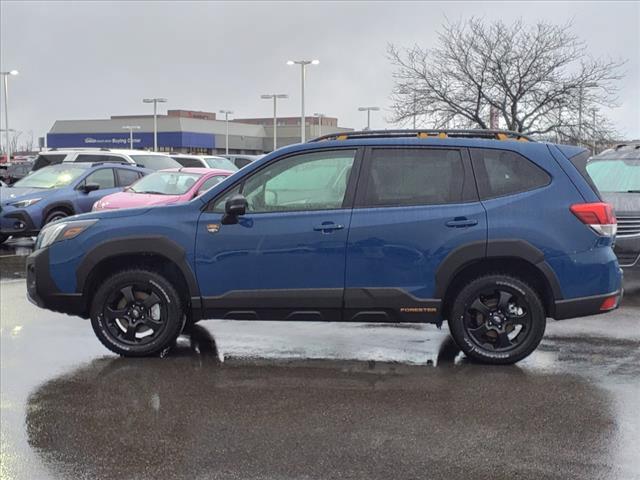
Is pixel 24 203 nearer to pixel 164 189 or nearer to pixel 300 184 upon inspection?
pixel 164 189

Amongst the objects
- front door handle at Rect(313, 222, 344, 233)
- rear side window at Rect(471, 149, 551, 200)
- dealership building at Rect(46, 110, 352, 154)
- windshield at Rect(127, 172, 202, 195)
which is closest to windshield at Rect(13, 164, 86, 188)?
windshield at Rect(127, 172, 202, 195)

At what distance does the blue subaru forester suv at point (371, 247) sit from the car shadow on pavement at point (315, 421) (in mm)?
447

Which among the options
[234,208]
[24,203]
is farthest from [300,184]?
[24,203]

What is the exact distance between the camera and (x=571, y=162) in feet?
20.0

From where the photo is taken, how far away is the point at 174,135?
7400 cm

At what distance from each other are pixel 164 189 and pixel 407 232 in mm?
8827

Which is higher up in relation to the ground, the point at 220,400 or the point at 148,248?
Answer: the point at 148,248

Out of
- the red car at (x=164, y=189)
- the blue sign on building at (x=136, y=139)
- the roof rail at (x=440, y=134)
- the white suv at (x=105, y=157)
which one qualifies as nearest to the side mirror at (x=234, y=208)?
the roof rail at (x=440, y=134)

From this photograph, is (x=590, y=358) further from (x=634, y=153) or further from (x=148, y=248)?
(x=634, y=153)

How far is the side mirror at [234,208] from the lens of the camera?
19.8 ft

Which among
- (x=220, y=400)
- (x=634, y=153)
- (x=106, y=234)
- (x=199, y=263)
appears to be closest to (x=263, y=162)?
(x=199, y=263)

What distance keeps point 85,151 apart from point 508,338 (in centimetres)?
1722

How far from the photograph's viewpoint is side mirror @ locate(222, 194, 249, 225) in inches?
238

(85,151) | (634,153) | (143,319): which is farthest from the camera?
(85,151)
